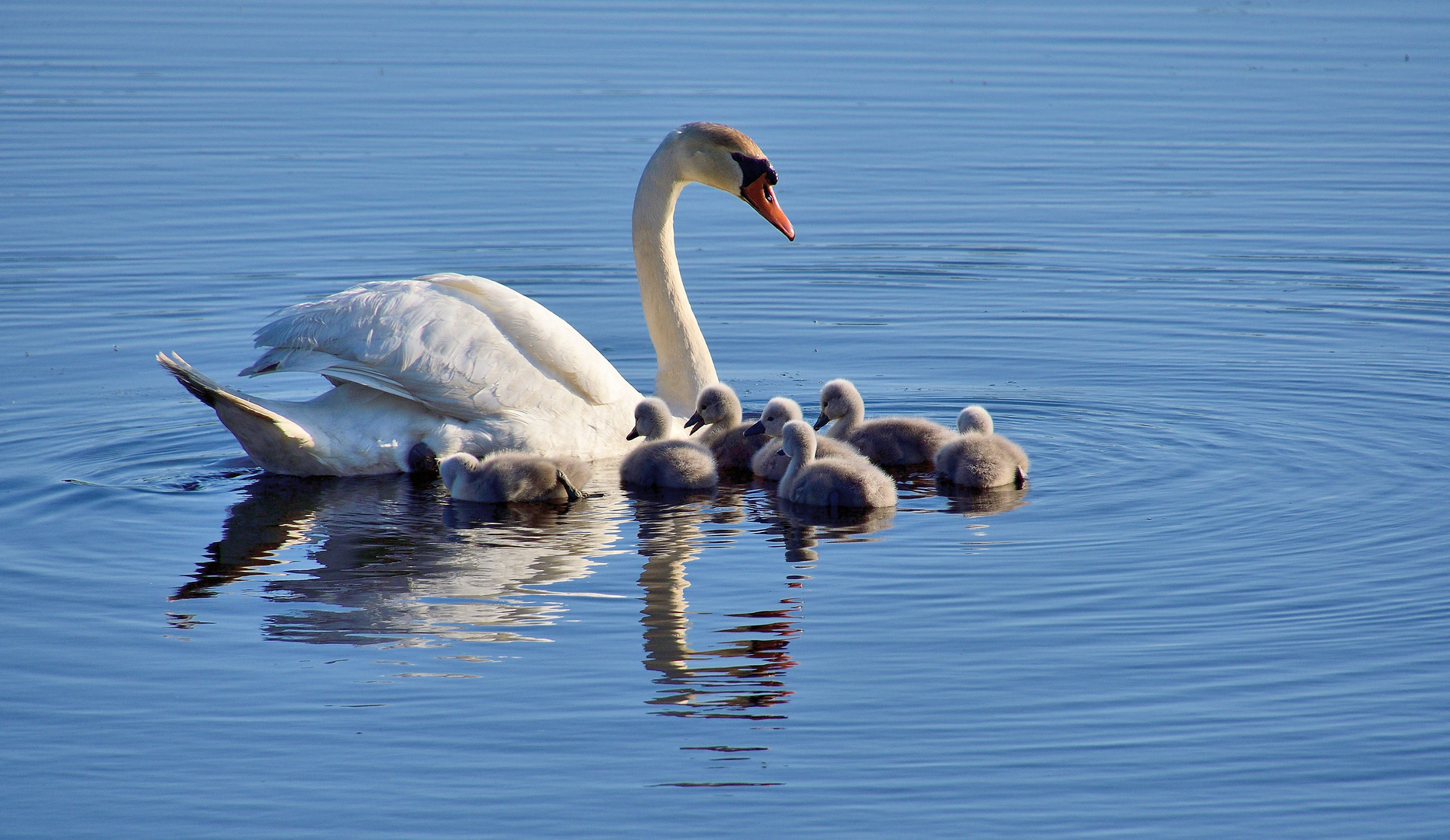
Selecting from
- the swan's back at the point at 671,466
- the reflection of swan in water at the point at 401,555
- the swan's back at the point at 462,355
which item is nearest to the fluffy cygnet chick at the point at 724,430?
the swan's back at the point at 671,466

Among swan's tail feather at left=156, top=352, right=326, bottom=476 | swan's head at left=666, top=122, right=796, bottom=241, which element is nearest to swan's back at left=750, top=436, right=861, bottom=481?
swan's head at left=666, top=122, right=796, bottom=241

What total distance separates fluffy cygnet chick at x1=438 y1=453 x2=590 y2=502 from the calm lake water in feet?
0.32

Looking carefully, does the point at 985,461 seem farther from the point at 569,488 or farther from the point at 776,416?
the point at 569,488

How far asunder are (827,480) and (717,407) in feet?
4.09

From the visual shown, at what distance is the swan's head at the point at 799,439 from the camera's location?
28.5 feet

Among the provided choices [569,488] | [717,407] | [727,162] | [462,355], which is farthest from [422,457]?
[727,162]

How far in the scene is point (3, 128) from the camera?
19.4m

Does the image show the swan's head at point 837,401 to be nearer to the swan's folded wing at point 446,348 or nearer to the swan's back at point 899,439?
the swan's back at point 899,439

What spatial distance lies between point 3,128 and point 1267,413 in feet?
46.6

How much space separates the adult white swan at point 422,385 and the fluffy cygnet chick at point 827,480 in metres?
1.22

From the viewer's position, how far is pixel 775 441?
365 inches

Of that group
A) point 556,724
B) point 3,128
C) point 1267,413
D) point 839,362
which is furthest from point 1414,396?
point 3,128

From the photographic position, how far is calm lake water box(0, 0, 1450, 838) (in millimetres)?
5613

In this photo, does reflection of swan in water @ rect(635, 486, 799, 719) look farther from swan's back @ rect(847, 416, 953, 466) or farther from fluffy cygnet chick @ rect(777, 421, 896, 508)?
swan's back @ rect(847, 416, 953, 466)
